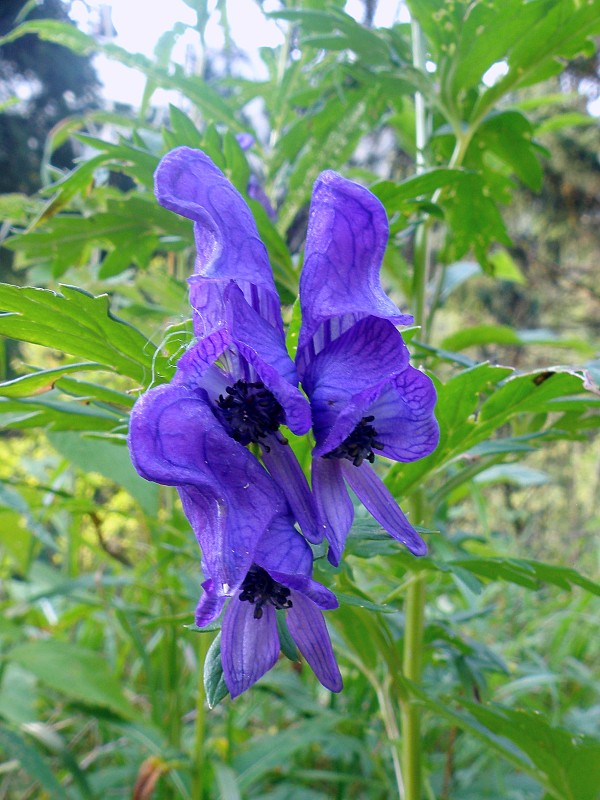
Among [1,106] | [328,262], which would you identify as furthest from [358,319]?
[1,106]

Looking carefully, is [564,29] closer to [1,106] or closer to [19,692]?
[1,106]

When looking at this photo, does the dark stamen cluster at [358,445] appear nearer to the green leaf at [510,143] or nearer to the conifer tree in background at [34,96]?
the green leaf at [510,143]

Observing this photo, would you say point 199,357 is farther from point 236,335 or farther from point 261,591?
point 261,591

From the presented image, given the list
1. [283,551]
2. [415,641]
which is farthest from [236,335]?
[415,641]

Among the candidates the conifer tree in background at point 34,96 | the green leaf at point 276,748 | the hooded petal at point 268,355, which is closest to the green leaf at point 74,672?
the green leaf at point 276,748

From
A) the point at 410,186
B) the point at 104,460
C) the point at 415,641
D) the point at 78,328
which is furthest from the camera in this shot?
the point at 104,460

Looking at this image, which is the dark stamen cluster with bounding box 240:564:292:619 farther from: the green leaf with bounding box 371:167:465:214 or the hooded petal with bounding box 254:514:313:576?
the green leaf with bounding box 371:167:465:214
